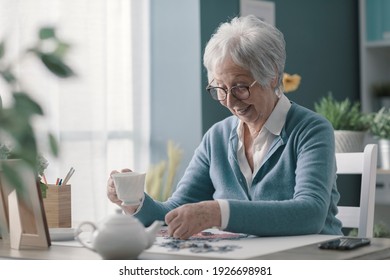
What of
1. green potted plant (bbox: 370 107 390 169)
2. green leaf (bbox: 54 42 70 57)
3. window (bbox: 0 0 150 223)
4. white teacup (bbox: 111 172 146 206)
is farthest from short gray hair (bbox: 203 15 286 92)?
green potted plant (bbox: 370 107 390 169)

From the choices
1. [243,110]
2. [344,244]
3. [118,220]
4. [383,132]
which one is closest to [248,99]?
[243,110]

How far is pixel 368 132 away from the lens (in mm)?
4113

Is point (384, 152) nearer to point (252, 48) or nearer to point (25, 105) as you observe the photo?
point (252, 48)

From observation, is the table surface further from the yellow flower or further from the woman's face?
the yellow flower

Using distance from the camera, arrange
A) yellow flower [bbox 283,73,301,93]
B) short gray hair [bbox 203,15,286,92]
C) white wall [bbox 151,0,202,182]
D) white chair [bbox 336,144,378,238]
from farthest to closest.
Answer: white wall [bbox 151,0,202,182], yellow flower [bbox 283,73,301,93], white chair [bbox 336,144,378,238], short gray hair [bbox 203,15,286,92]

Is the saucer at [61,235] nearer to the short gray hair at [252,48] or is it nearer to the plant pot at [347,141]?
the short gray hair at [252,48]

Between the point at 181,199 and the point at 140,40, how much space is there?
164cm

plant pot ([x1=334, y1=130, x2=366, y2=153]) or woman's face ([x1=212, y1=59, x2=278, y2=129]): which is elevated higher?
woman's face ([x1=212, y1=59, x2=278, y2=129])

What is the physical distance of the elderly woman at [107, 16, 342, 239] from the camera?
6.17ft

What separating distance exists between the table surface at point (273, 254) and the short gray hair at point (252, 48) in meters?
0.60

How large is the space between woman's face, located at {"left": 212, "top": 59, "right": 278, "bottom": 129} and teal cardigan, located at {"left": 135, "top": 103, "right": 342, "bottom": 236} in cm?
7

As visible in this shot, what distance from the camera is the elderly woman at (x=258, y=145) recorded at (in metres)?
1.88

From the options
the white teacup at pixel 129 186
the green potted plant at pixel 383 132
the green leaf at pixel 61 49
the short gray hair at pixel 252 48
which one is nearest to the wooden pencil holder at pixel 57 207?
the white teacup at pixel 129 186
